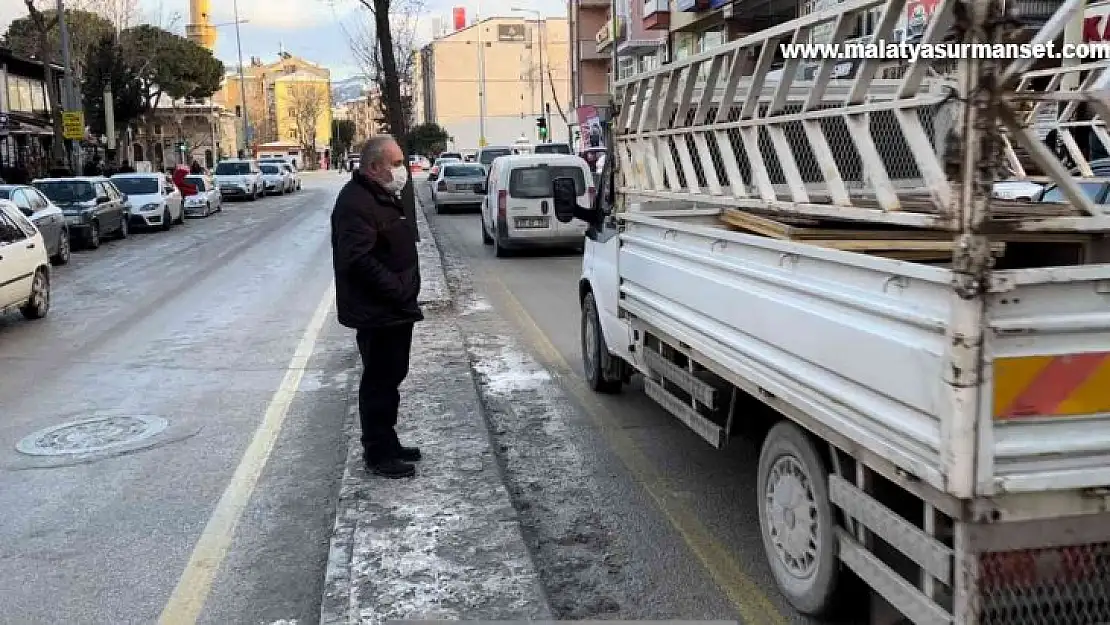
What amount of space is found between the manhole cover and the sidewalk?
5.08 ft

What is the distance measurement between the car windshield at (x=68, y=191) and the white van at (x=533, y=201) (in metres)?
10.4

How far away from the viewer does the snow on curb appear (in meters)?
3.82

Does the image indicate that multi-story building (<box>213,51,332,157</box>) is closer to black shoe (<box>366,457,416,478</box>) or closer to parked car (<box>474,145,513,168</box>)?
parked car (<box>474,145,513,168</box>)

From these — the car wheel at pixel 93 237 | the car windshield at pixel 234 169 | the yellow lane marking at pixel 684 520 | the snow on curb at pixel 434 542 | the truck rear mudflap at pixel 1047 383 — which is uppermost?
the car windshield at pixel 234 169

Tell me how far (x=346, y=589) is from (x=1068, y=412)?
2732 millimetres

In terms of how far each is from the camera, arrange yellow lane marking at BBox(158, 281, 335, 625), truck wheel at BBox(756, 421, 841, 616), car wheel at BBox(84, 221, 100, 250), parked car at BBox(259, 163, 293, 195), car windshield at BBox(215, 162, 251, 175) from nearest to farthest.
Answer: truck wheel at BBox(756, 421, 841, 616) → yellow lane marking at BBox(158, 281, 335, 625) → car wheel at BBox(84, 221, 100, 250) → car windshield at BBox(215, 162, 251, 175) → parked car at BBox(259, 163, 293, 195)

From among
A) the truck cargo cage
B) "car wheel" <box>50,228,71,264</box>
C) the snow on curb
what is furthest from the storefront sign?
the truck cargo cage

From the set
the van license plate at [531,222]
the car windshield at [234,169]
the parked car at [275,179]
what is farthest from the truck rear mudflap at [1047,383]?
the parked car at [275,179]

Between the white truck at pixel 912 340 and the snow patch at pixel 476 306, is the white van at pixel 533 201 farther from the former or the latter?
the white truck at pixel 912 340

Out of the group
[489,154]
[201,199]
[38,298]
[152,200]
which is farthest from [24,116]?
[38,298]

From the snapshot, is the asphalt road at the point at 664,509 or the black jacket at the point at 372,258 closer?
the asphalt road at the point at 664,509

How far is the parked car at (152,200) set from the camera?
25734 mm

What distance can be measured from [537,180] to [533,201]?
48 cm

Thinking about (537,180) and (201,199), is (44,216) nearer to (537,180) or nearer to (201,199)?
(537,180)
